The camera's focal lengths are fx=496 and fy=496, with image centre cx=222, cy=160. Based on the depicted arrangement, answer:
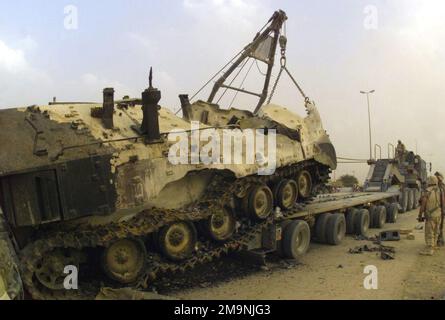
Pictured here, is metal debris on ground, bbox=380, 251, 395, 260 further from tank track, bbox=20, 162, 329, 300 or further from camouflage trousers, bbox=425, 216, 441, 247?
tank track, bbox=20, 162, 329, 300

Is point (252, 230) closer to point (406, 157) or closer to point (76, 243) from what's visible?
point (76, 243)

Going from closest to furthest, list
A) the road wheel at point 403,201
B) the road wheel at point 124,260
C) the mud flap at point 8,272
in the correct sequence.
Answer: the mud flap at point 8,272 → the road wheel at point 124,260 → the road wheel at point 403,201

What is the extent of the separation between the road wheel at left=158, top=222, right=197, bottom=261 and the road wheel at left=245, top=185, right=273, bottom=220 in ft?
5.69

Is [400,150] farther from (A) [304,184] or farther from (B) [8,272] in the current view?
(B) [8,272]

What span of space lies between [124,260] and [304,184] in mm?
5775

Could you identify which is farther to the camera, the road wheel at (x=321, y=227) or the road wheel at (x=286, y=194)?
the road wheel at (x=321, y=227)

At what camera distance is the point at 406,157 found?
25562 mm

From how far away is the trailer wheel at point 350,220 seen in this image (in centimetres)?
1566

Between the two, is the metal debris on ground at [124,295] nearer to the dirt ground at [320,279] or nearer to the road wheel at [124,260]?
the road wheel at [124,260]

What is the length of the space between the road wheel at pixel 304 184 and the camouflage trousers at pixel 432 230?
122 inches

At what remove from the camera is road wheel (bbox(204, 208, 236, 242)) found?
389 inches

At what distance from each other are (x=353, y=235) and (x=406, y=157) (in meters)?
11.5

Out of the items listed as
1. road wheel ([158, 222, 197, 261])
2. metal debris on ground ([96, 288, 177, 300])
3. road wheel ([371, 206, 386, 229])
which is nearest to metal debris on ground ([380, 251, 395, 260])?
road wheel ([158, 222, 197, 261])

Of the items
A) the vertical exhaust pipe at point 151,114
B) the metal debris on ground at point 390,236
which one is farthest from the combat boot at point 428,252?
the vertical exhaust pipe at point 151,114
